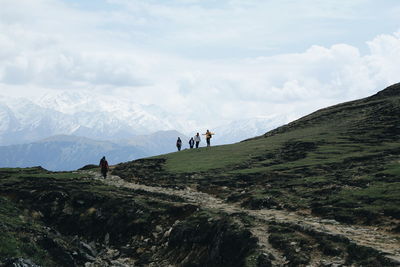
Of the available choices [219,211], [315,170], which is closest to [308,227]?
[219,211]

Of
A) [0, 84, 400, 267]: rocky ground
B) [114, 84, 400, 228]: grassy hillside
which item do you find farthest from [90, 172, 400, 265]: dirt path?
[114, 84, 400, 228]: grassy hillside

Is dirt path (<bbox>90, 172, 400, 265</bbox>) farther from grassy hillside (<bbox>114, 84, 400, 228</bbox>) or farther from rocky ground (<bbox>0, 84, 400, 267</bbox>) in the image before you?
grassy hillside (<bbox>114, 84, 400, 228</bbox>)

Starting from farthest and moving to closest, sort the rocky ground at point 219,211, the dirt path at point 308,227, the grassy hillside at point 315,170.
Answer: the grassy hillside at point 315,170
the rocky ground at point 219,211
the dirt path at point 308,227

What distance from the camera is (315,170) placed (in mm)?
58562

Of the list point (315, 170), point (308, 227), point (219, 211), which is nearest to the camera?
point (308, 227)

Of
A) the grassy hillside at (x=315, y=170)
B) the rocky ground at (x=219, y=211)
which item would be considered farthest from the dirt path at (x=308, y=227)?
the grassy hillside at (x=315, y=170)

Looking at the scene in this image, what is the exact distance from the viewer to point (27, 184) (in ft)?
190

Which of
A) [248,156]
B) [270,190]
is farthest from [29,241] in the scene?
[248,156]

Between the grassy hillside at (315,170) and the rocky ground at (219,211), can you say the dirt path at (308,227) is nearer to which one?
the rocky ground at (219,211)

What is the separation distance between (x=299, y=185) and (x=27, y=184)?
34008mm

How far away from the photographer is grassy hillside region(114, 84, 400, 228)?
40406 mm

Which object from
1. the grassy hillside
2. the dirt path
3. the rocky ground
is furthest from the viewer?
the grassy hillside

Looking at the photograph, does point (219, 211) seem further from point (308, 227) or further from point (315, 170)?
point (315, 170)

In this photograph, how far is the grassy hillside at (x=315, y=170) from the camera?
133 feet
